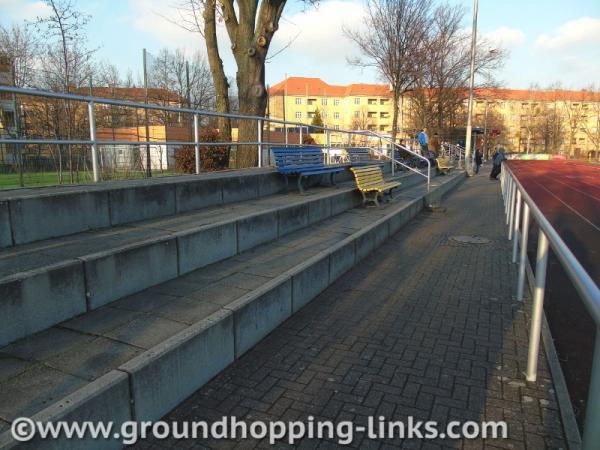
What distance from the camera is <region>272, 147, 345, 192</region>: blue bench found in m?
8.71

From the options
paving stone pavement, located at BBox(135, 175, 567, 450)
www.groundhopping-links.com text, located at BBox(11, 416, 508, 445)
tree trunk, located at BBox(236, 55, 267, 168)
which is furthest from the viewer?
tree trunk, located at BBox(236, 55, 267, 168)

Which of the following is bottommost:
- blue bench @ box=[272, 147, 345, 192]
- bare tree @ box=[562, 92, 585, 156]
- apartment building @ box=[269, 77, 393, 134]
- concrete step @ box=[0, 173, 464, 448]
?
concrete step @ box=[0, 173, 464, 448]

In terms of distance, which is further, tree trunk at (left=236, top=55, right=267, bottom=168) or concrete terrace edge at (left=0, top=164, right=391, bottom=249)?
tree trunk at (left=236, top=55, right=267, bottom=168)

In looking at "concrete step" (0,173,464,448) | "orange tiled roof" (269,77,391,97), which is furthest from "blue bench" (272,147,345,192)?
"orange tiled roof" (269,77,391,97)

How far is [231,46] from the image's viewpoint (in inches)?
491

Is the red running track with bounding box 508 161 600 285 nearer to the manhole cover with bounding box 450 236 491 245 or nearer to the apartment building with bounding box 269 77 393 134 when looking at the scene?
the manhole cover with bounding box 450 236 491 245

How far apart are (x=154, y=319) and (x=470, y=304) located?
3.41 meters

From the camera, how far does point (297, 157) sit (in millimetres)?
9492

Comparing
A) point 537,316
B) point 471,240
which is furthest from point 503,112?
point 537,316

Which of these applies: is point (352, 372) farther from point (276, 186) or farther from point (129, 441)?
point (276, 186)

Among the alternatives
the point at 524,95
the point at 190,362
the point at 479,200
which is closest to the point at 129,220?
the point at 190,362

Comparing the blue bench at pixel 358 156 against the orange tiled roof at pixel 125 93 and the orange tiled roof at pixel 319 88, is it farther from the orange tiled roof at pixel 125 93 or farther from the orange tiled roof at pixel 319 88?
the orange tiled roof at pixel 319 88

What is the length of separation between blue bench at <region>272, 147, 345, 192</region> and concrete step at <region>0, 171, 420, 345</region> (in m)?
2.54

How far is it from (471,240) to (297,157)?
3931 millimetres
